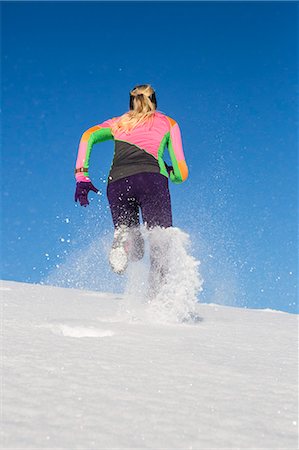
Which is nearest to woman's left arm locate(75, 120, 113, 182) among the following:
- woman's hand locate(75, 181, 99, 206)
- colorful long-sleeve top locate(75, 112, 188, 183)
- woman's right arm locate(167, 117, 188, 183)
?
colorful long-sleeve top locate(75, 112, 188, 183)

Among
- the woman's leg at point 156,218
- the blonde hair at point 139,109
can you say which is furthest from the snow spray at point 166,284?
the blonde hair at point 139,109

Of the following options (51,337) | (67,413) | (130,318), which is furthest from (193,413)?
(130,318)

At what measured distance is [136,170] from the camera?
3877mm

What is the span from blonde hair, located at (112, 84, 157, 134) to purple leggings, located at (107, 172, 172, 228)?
43 cm

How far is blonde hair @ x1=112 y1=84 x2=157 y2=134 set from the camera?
4.04m

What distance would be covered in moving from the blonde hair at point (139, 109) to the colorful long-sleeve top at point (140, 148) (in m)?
0.04

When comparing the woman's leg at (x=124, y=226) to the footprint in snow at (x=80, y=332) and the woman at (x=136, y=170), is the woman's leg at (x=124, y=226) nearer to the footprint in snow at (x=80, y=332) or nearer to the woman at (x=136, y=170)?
the woman at (x=136, y=170)

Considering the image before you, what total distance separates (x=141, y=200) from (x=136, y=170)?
0.72ft

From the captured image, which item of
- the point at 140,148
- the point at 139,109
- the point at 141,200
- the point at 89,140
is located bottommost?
the point at 141,200

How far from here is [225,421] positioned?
135 centimetres

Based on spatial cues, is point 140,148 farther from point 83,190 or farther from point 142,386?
point 142,386

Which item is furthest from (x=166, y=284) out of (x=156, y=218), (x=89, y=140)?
(x=89, y=140)

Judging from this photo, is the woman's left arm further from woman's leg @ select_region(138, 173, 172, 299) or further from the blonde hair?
woman's leg @ select_region(138, 173, 172, 299)

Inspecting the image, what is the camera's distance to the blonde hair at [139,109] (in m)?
4.04
